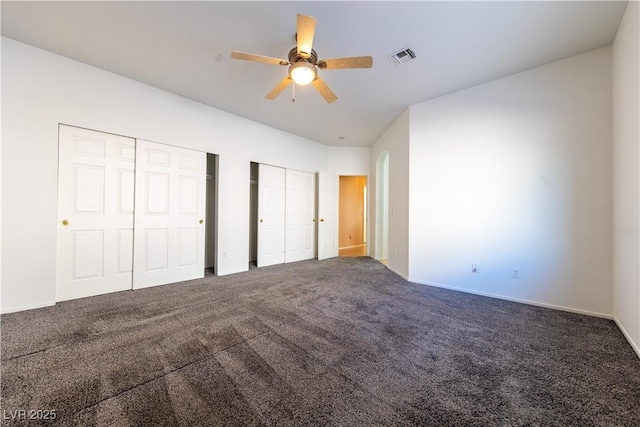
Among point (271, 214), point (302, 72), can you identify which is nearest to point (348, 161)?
point (271, 214)

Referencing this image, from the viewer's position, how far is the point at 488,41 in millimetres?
2424

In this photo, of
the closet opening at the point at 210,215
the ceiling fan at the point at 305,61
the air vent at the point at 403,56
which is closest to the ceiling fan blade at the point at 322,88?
the ceiling fan at the point at 305,61

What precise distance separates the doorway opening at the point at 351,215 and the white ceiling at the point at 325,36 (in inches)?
179

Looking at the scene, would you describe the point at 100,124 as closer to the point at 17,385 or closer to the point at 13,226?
the point at 13,226

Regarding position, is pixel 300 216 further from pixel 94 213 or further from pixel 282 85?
pixel 94 213

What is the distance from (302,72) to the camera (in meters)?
2.22

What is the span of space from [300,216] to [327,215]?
0.76 m

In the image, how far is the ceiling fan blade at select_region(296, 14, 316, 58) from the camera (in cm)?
174

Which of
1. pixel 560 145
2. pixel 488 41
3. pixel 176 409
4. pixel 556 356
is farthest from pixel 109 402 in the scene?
pixel 560 145

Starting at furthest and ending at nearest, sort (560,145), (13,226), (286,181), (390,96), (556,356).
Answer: (286,181) → (390,96) → (560,145) → (13,226) → (556,356)

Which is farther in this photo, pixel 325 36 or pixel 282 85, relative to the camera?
pixel 282 85

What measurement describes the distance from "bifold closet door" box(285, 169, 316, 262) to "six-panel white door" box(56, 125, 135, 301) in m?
2.83

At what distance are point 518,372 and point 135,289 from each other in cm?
433

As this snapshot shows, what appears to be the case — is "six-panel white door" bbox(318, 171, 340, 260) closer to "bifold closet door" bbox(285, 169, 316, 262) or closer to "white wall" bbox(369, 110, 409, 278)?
"bifold closet door" bbox(285, 169, 316, 262)
